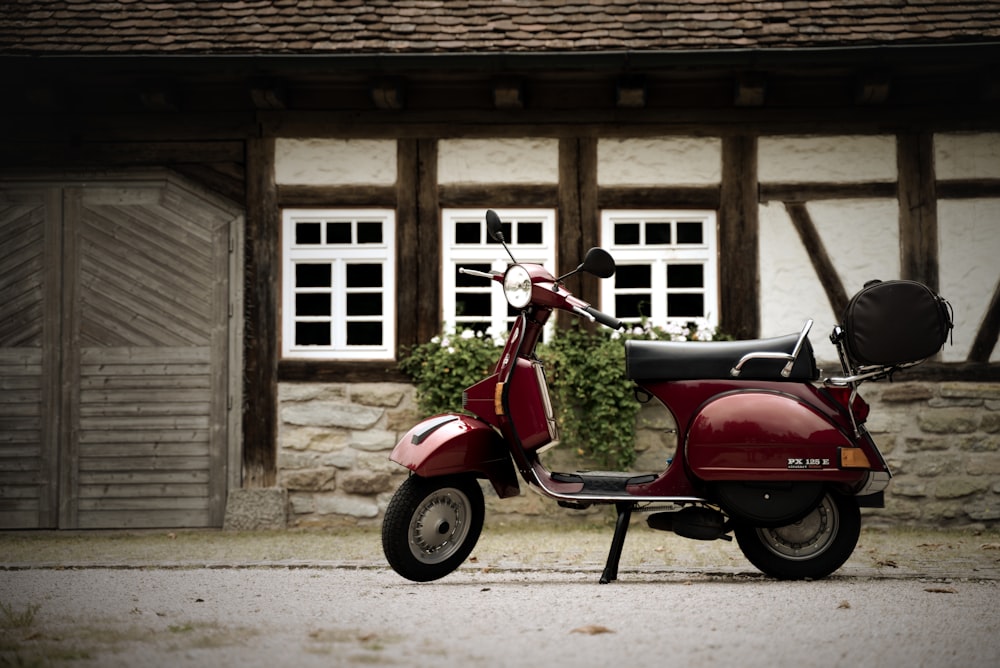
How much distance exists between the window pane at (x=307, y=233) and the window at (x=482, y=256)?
3.33ft

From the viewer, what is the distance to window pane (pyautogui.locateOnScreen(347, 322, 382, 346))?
850 cm

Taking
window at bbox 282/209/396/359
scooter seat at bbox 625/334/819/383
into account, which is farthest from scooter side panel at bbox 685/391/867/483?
window at bbox 282/209/396/359

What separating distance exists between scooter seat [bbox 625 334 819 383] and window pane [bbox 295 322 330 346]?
12.3 ft

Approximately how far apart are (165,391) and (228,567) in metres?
2.79

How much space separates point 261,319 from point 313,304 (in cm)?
42

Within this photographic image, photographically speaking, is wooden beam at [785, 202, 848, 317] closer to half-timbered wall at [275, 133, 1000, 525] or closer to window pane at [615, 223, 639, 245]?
half-timbered wall at [275, 133, 1000, 525]

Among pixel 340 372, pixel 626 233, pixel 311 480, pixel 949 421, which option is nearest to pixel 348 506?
pixel 311 480

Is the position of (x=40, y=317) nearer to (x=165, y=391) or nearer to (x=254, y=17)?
(x=165, y=391)

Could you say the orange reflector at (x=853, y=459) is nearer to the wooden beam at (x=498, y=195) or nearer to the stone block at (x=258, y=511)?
the wooden beam at (x=498, y=195)

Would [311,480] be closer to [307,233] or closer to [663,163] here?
[307,233]

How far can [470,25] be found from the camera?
8336 millimetres

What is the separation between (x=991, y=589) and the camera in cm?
500

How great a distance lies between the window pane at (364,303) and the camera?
852 cm

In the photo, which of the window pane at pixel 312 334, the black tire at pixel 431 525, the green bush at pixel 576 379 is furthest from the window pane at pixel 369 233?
the black tire at pixel 431 525
